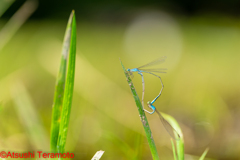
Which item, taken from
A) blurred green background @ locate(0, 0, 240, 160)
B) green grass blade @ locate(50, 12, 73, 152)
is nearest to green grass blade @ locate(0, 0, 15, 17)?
blurred green background @ locate(0, 0, 240, 160)

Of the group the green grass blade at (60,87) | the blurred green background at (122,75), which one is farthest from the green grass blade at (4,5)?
the green grass blade at (60,87)

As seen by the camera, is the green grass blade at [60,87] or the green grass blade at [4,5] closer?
the green grass blade at [60,87]

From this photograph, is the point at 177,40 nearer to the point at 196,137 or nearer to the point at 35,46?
the point at 35,46

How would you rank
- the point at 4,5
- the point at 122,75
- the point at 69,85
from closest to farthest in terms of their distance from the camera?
1. the point at 69,85
2. the point at 4,5
3. the point at 122,75

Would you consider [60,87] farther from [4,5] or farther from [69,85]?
[4,5]

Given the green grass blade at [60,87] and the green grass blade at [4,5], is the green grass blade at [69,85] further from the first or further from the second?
the green grass blade at [4,5]

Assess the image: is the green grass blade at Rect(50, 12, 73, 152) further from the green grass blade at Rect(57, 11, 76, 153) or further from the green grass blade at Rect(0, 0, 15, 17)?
the green grass blade at Rect(0, 0, 15, 17)

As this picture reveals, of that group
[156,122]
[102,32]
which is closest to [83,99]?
[156,122]

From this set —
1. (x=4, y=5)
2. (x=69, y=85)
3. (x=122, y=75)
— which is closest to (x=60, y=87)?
(x=69, y=85)
